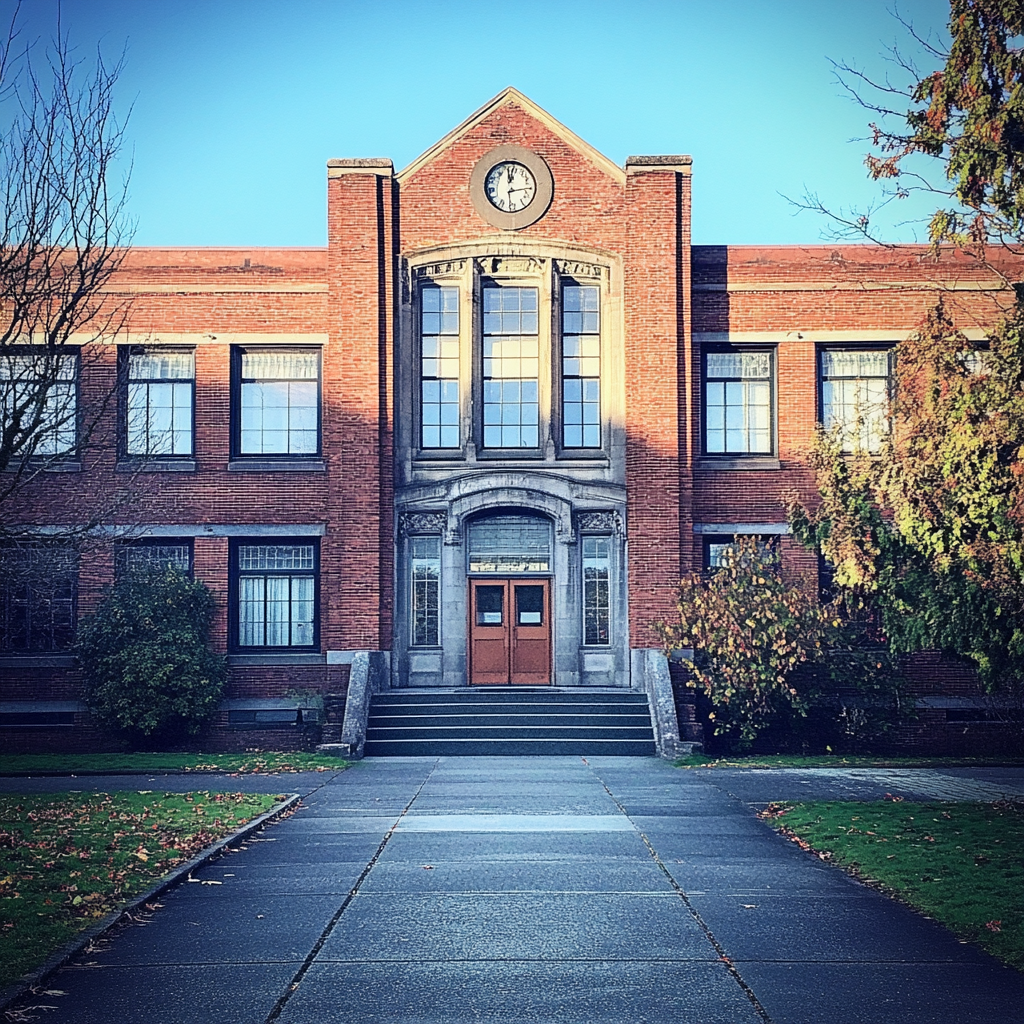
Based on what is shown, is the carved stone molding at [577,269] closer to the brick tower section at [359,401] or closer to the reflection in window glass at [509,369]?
the reflection in window glass at [509,369]

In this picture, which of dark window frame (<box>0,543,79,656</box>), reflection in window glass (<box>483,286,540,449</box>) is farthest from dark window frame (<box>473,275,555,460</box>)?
dark window frame (<box>0,543,79,656</box>)

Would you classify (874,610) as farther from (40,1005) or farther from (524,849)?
(40,1005)

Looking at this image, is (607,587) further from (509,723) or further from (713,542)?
(509,723)

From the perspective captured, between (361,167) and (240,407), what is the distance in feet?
18.4

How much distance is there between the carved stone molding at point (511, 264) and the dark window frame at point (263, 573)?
6.75 metres

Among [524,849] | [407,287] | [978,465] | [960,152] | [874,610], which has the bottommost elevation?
[524,849]

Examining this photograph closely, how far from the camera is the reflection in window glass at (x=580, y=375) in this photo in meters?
27.4

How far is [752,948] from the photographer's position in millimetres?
8414

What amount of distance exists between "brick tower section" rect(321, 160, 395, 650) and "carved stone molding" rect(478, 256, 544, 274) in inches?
80.3

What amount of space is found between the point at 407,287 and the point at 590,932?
19795 mm

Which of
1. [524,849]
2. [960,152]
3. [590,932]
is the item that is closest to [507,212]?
[960,152]

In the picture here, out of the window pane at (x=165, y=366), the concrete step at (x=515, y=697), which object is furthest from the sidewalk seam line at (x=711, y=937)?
the window pane at (x=165, y=366)

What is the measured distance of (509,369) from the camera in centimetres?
2742

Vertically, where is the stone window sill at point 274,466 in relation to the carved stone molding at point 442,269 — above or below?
below
